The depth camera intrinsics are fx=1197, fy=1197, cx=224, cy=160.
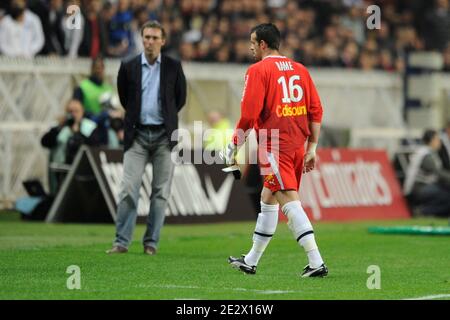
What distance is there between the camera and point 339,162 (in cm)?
2280

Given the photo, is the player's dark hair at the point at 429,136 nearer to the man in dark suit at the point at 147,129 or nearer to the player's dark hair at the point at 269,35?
the man in dark suit at the point at 147,129

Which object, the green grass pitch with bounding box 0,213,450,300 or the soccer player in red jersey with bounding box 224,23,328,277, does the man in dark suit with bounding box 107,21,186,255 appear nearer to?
the green grass pitch with bounding box 0,213,450,300

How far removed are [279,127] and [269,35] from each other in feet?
2.97

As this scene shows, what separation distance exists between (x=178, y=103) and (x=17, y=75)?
8556mm

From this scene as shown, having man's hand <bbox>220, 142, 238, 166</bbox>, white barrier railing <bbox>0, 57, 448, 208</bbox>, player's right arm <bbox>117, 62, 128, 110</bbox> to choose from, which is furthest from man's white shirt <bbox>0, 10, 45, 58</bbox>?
man's hand <bbox>220, 142, 238, 166</bbox>

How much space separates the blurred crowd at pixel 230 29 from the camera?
878 inches

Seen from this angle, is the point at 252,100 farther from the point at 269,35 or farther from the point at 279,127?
the point at 269,35

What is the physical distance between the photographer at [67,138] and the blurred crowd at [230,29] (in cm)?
228

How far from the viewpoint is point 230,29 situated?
27.7 metres

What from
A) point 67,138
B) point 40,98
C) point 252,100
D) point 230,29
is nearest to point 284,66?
point 252,100

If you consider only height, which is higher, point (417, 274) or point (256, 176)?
point (417, 274)
